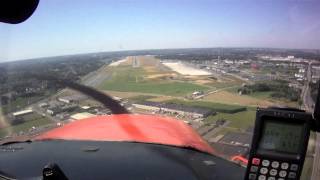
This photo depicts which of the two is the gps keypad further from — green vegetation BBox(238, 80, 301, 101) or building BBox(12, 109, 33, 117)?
building BBox(12, 109, 33, 117)

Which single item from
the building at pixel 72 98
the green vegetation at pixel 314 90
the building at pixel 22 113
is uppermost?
the green vegetation at pixel 314 90

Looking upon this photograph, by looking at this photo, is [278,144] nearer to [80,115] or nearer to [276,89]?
[276,89]

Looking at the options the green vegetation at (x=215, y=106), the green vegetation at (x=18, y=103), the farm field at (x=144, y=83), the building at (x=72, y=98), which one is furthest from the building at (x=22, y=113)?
the green vegetation at (x=215, y=106)

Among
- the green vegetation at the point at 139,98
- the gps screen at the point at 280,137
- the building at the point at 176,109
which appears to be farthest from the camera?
the green vegetation at the point at 139,98

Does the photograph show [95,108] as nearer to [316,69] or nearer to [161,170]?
[161,170]

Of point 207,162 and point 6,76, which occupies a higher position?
point 6,76

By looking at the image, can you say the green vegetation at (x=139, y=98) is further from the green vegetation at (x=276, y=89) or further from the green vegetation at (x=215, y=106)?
the green vegetation at (x=276, y=89)

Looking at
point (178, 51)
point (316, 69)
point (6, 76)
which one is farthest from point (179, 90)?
point (6, 76)
